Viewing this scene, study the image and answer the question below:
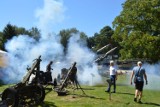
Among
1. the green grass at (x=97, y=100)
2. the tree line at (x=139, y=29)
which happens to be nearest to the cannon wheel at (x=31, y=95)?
the green grass at (x=97, y=100)

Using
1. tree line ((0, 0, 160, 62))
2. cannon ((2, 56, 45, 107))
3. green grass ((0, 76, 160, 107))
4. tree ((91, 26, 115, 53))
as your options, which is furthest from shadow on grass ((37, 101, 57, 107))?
tree ((91, 26, 115, 53))

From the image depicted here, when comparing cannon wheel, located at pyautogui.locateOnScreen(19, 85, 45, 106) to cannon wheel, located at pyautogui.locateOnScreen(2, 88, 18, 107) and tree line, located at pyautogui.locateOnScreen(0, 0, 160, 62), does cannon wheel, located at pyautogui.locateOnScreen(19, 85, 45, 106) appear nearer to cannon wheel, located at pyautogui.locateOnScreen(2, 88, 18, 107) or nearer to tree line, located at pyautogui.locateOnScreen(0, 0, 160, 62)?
cannon wheel, located at pyautogui.locateOnScreen(2, 88, 18, 107)

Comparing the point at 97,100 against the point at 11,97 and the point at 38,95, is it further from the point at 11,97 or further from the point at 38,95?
the point at 11,97

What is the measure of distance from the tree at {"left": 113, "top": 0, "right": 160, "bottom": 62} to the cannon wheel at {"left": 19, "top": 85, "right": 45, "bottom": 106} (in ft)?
106

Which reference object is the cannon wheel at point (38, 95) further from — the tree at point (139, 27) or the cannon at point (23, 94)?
the tree at point (139, 27)

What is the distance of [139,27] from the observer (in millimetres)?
51125

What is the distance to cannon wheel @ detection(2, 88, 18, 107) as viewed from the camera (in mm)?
14800

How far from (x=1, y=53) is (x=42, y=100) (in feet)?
62.9

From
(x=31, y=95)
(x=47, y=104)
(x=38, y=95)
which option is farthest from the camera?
(x=38, y=95)

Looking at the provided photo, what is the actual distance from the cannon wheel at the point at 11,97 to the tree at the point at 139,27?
34053mm

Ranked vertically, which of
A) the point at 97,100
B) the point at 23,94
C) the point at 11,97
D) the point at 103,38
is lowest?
the point at 97,100

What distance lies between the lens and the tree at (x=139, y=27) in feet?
156

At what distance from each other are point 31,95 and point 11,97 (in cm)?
Answer: 127

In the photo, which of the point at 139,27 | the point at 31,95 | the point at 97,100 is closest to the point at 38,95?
the point at 31,95
